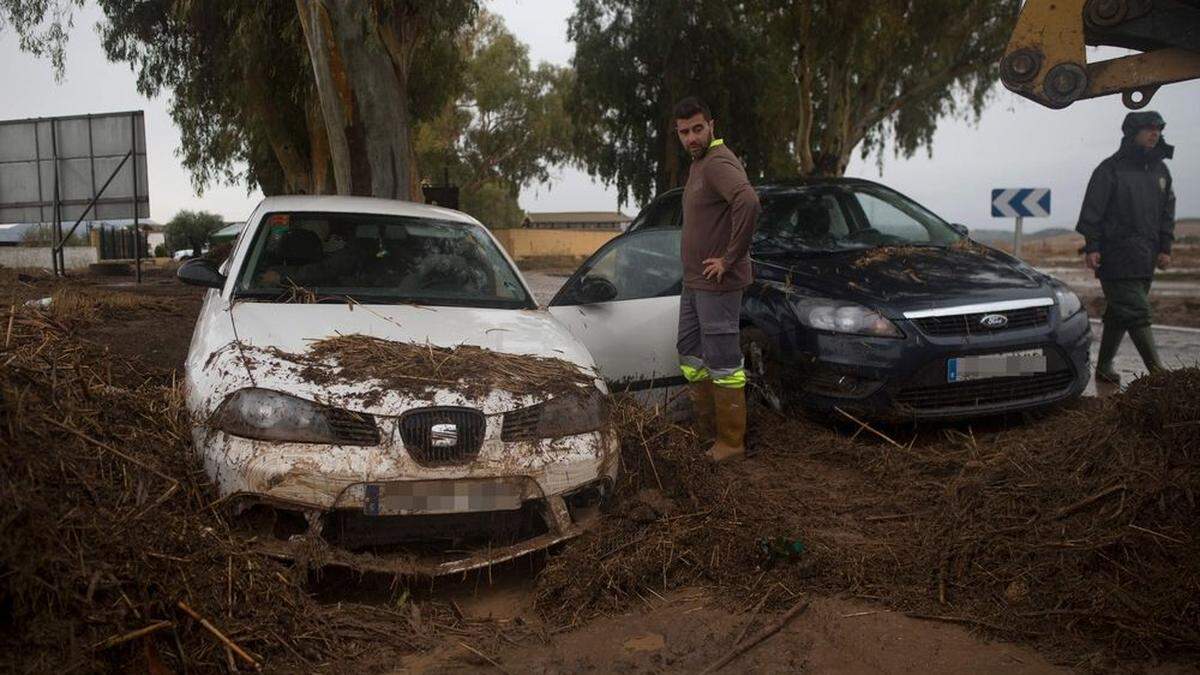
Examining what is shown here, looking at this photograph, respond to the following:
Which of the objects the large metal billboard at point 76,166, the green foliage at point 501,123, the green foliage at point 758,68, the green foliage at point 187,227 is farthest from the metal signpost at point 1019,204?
the green foliage at point 187,227

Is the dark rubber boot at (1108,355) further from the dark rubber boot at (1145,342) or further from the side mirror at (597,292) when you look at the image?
the side mirror at (597,292)

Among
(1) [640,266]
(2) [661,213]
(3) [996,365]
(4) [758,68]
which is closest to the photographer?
(3) [996,365]

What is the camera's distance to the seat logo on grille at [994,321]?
18.8ft

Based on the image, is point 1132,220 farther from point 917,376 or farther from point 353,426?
point 353,426

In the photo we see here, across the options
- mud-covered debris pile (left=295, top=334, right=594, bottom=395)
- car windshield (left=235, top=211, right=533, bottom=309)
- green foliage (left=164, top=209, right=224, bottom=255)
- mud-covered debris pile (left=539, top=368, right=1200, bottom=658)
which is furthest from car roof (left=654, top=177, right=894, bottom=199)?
green foliage (left=164, top=209, right=224, bottom=255)

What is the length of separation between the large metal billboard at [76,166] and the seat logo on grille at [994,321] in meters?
18.0

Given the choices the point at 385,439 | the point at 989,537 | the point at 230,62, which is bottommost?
the point at 989,537

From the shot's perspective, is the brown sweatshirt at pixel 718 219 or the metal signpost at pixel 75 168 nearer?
the brown sweatshirt at pixel 718 219

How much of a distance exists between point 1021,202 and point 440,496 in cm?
1319

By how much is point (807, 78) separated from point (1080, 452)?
1881 centimetres

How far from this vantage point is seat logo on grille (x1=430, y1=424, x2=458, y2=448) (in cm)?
373

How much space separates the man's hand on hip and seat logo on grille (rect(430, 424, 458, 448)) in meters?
2.05

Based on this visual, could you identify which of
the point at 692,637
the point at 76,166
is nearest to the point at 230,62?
the point at 76,166

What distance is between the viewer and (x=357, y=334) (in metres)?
4.33
